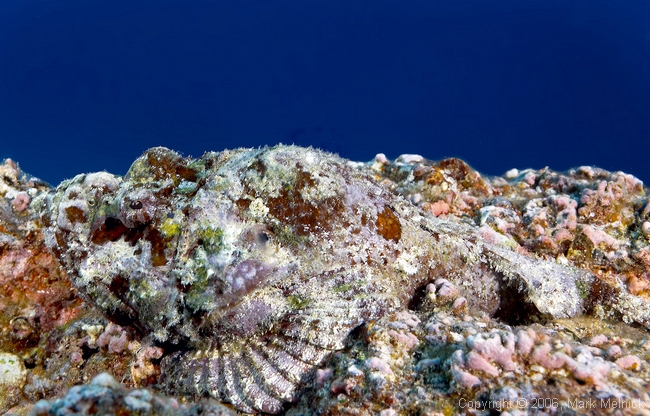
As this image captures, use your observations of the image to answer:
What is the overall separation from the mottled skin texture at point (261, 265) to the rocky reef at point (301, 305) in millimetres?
11

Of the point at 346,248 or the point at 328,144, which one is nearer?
the point at 346,248

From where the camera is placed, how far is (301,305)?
260 cm

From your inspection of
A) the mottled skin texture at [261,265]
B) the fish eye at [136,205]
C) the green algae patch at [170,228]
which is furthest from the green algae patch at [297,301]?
the fish eye at [136,205]

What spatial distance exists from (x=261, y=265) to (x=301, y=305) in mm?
377

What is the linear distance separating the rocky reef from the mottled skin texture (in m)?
0.01

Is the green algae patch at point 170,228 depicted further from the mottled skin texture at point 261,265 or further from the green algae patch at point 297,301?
the green algae patch at point 297,301

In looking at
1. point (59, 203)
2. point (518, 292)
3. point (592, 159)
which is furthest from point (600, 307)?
point (592, 159)

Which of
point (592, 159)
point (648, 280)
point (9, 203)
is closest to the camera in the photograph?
point (648, 280)

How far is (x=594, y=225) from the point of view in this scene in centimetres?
396

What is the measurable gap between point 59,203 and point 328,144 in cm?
5041

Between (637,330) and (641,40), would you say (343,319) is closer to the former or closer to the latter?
(637,330)

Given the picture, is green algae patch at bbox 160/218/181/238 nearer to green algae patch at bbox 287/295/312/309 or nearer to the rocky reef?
the rocky reef

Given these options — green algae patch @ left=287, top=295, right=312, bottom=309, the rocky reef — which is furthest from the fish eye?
green algae patch @ left=287, top=295, right=312, bottom=309

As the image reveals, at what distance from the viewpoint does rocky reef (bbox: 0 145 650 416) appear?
2.09 meters
